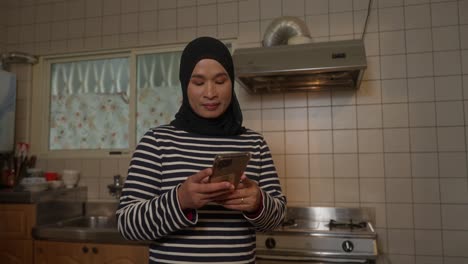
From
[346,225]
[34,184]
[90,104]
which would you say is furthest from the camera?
[90,104]

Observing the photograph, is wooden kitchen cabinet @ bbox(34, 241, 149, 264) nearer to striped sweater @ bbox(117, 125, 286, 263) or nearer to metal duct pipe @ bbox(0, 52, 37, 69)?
striped sweater @ bbox(117, 125, 286, 263)

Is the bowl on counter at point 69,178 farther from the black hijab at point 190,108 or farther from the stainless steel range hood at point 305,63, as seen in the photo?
the black hijab at point 190,108

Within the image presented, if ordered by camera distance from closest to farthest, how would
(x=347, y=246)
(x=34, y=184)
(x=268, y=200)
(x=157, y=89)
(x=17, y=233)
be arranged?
(x=268, y=200), (x=347, y=246), (x=17, y=233), (x=34, y=184), (x=157, y=89)

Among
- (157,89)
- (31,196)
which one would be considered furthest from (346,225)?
(31,196)

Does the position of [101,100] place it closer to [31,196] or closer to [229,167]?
[31,196]

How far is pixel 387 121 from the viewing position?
201 centimetres

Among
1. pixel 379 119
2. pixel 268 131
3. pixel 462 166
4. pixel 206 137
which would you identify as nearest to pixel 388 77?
pixel 379 119

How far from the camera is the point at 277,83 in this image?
6.47 ft

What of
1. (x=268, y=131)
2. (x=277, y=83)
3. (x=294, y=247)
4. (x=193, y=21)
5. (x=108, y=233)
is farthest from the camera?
(x=193, y=21)

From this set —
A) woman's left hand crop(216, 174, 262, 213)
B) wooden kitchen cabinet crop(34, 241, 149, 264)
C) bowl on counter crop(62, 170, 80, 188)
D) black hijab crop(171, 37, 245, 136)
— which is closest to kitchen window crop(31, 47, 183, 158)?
bowl on counter crop(62, 170, 80, 188)

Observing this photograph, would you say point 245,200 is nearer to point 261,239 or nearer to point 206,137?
point 206,137

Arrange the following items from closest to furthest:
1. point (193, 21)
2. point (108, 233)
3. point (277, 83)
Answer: point (108, 233) < point (277, 83) < point (193, 21)

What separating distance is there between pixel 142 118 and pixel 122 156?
288 millimetres

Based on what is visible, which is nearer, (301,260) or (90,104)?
(301,260)
